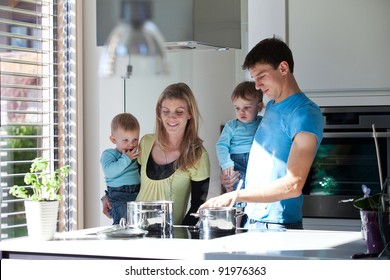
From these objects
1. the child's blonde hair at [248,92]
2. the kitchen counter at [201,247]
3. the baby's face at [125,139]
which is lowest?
the kitchen counter at [201,247]

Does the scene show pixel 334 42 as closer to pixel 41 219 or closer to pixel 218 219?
pixel 218 219

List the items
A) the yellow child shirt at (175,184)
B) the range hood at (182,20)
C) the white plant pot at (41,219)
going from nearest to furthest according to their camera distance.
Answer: the range hood at (182,20), the white plant pot at (41,219), the yellow child shirt at (175,184)

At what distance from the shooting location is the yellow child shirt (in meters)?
4.35

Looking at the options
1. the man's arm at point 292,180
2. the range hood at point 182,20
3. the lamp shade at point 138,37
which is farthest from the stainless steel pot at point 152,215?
the lamp shade at point 138,37

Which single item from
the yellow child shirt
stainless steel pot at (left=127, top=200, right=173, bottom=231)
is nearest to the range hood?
stainless steel pot at (left=127, top=200, right=173, bottom=231)

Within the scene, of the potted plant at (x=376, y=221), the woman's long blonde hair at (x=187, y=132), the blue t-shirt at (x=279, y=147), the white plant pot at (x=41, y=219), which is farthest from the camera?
the woman's long blonde hair at (x=187, y=132)

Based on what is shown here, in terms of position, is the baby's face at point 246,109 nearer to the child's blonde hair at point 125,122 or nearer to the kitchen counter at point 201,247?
the child's blonde hair at point 125,122

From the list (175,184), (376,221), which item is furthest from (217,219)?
(175,184)

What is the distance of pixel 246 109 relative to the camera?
14.5 ft

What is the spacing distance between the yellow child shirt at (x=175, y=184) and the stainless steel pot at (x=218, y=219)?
963 mm

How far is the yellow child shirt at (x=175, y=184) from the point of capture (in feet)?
14.3

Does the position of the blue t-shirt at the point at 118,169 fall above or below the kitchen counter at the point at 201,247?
above

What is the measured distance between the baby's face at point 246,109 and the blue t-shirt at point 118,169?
640mm

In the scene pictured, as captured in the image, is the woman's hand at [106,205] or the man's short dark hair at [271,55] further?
the woman's hand at [106,205]
